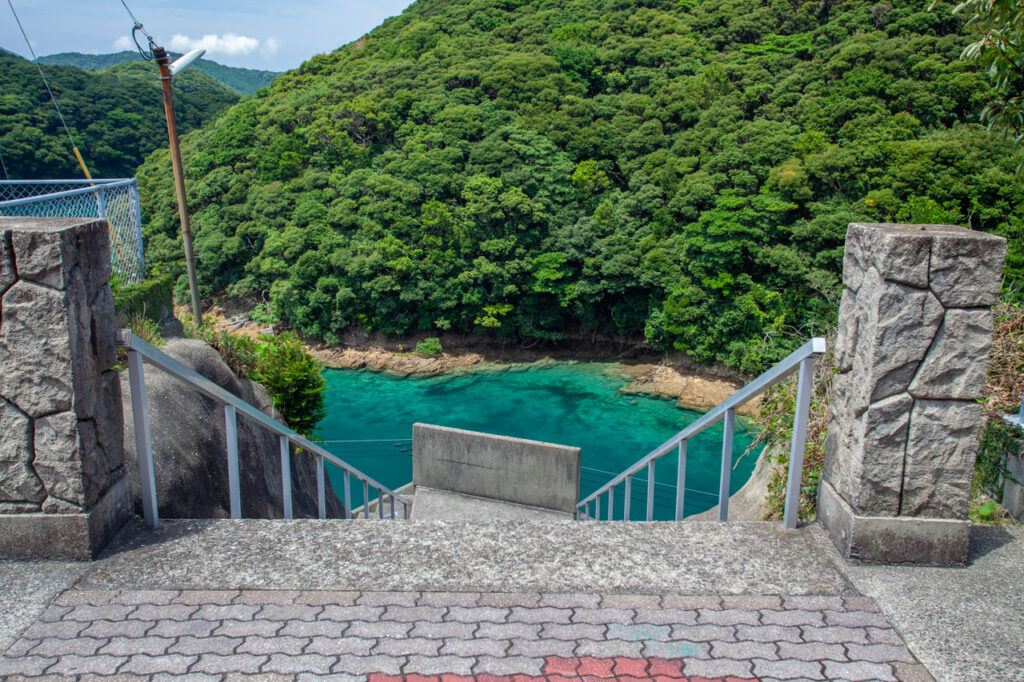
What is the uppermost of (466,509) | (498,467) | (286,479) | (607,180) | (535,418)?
(607,180)

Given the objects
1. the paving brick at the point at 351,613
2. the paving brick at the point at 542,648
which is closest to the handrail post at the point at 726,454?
the paving brick at the point at 542,648

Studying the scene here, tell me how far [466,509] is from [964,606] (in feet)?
27.3

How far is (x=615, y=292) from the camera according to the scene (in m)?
26.6

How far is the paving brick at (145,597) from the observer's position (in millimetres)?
2623

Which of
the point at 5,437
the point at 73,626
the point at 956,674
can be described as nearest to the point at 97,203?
the point at 5,437

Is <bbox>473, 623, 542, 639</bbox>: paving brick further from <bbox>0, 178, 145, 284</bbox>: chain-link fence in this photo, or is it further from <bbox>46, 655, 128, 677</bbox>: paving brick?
<bbox>0, 178, 145, 284</bbox>: chain-link fence

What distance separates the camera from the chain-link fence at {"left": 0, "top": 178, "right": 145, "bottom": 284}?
5828mm

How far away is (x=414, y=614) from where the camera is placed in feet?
8.43

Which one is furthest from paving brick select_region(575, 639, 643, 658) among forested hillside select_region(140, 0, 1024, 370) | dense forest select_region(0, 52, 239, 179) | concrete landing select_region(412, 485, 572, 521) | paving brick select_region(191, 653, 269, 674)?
dense forest select_region(0, 52, 239, 179)

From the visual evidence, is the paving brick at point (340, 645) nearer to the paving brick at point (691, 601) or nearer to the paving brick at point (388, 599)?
the paving brick at point (388, 599)

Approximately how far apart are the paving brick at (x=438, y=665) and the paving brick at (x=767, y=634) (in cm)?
90

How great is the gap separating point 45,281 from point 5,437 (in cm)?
60

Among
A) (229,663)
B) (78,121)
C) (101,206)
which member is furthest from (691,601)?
(78,121)

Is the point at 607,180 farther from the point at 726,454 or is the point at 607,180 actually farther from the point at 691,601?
the point at 691,601
